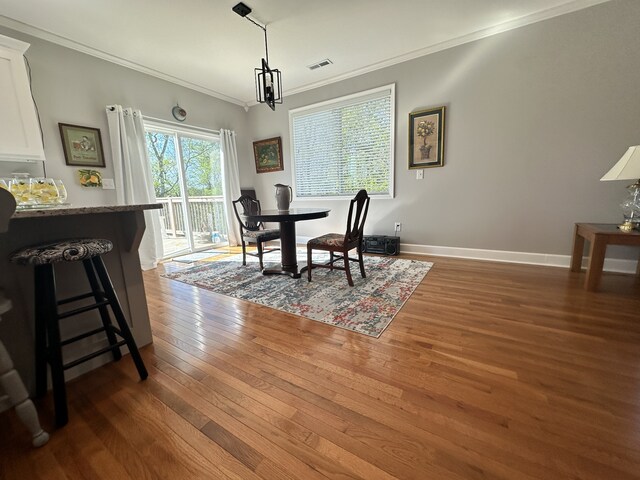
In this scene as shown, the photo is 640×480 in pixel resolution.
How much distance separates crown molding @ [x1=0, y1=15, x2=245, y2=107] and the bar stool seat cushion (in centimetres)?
297

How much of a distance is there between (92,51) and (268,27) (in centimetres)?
213

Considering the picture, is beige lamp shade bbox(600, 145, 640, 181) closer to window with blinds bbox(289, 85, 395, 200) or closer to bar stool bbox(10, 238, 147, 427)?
window with blinds bbox(289, 85, 395, 200)

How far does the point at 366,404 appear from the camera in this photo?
1.11 meters

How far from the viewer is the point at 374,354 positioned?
4.77ft

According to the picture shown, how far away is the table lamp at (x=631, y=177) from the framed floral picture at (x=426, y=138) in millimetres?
1556

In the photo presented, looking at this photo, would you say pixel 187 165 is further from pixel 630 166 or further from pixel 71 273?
pixel 630 166

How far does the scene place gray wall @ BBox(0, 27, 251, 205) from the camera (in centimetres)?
258

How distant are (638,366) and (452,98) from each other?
10.0ft

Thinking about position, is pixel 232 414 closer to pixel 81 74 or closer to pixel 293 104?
pixel 81 74

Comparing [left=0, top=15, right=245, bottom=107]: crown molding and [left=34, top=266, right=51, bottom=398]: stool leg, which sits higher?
[left=0, top=15, right=245, bottom=107]: crown molding

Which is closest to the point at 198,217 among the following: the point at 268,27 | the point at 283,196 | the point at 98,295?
the point at 283,196

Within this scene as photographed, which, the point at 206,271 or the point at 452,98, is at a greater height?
the point at 452,98

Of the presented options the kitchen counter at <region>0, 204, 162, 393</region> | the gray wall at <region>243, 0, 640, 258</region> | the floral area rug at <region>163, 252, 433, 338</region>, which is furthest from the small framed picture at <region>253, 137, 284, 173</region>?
the kitchen counter at <region>0, 204, 162, 393</region>

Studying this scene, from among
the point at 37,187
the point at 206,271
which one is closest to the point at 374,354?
the point at 37,187
